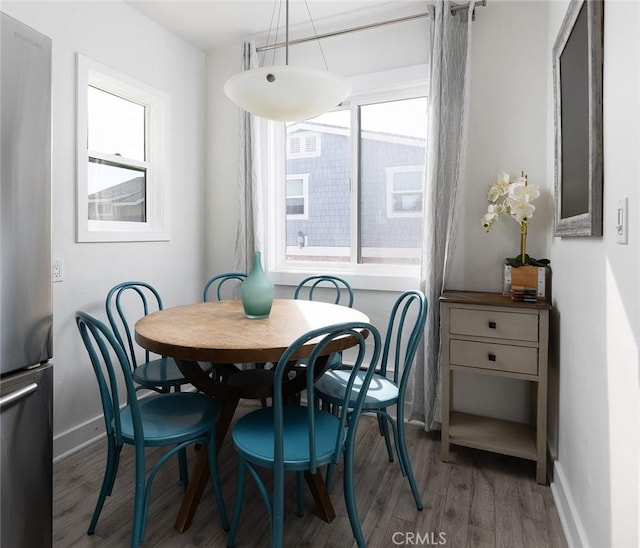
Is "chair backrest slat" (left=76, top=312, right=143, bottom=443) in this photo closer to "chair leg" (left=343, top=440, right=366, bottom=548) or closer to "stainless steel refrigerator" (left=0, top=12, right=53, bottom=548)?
"stainless steel refrigerator" (left=0, top=12, right=53, bottom=548)

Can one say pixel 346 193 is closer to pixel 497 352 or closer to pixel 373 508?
pixel 497 352

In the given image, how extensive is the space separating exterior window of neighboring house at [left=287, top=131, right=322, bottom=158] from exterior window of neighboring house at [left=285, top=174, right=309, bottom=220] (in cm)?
16

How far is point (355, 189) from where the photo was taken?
293cm

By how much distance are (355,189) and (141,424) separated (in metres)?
2.03

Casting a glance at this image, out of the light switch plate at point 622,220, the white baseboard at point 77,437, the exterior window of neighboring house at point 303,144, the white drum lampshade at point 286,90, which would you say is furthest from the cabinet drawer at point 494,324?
the white baseboard at point 77,437

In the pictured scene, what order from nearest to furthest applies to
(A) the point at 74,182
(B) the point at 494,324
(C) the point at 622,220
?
(C) the point at 622,220, (B) the point at 494,324, (A) the point at 74,182

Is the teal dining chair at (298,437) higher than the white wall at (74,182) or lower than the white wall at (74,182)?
lower

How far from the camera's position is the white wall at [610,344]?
107 cm

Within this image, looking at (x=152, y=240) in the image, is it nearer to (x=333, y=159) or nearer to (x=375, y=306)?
(x=333, y=159)

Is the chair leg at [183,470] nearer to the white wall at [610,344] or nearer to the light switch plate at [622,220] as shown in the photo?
the white wall at [610,344]

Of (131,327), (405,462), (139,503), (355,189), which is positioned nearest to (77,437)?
(131,327)

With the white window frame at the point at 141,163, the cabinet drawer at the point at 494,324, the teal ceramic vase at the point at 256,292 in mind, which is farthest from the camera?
the white window frame at the point at 141,163

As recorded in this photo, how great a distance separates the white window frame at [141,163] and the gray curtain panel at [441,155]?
6.00ft

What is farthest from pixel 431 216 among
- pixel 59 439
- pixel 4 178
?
pixel 59 439
